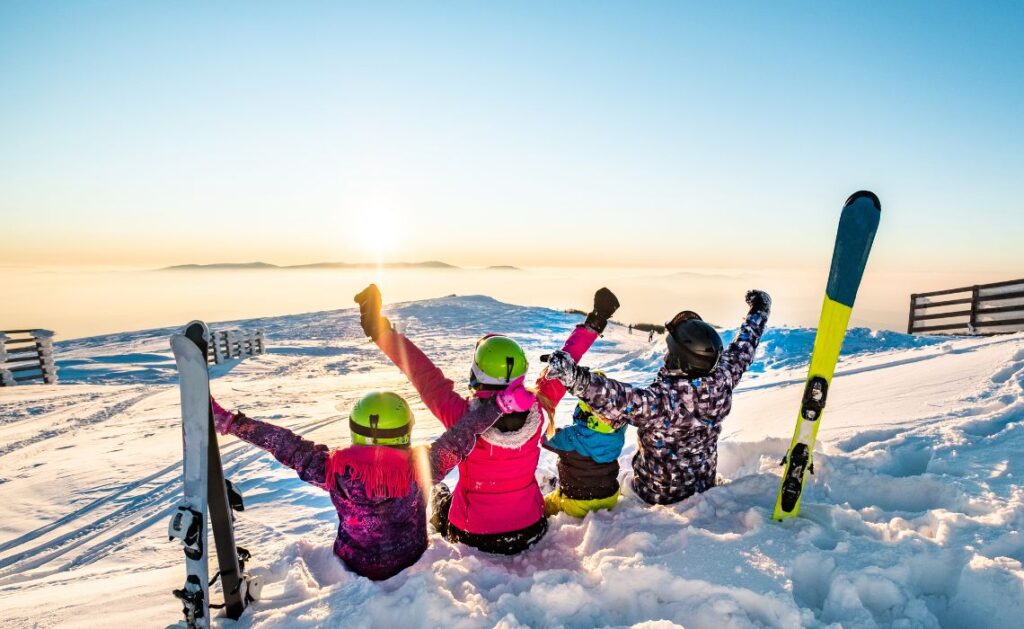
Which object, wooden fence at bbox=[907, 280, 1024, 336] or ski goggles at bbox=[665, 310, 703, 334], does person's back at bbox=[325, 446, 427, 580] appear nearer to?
ski goggles at bbox=[665, 310, 703, 334]

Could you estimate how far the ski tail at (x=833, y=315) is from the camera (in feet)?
11.6

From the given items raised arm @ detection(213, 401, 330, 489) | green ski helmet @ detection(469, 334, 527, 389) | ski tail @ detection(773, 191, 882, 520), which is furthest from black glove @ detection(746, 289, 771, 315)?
raised arm @ detection(213, 401, 330, 489)

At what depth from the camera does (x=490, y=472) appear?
3.53 meters

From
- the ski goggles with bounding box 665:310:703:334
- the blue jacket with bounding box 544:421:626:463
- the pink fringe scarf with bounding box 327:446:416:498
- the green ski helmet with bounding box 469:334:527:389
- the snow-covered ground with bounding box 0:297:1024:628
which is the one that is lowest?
the snow-covered ground with bounding box 0:297:1024:628

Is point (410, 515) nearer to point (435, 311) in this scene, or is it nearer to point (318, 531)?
point (318, 531)

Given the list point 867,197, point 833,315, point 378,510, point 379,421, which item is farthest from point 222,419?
point 867,197

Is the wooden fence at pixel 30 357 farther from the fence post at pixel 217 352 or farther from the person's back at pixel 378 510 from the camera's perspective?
the person's back at pixel 378 510

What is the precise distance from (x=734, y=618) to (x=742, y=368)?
6.10 ft

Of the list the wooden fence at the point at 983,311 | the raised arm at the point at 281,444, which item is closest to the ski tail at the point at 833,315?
the raised arm at the point at 281,444

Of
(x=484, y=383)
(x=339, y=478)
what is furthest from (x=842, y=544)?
(x=339, y=478)

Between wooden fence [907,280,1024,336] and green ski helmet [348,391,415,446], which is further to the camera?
wooden fence [907,280,1024,336]

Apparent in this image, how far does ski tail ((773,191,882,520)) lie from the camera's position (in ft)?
11.6

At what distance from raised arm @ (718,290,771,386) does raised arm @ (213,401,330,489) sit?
2.71 m

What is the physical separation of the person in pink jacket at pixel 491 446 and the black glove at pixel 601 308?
79 centimetres
